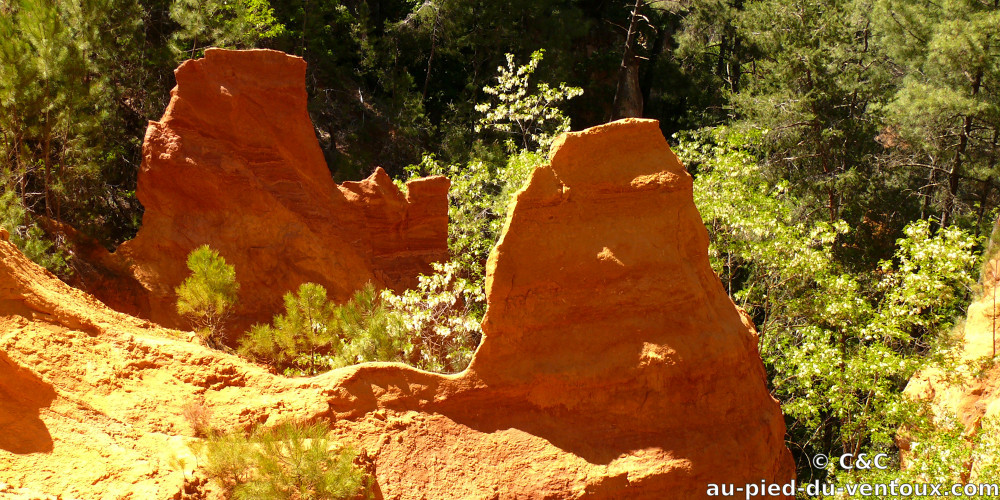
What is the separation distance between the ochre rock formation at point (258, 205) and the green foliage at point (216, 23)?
15.4 feet

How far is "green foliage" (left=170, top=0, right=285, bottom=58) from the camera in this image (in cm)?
1859

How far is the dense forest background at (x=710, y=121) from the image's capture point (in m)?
13.9

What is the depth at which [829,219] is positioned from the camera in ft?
74.6

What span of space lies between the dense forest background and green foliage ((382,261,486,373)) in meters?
3.07

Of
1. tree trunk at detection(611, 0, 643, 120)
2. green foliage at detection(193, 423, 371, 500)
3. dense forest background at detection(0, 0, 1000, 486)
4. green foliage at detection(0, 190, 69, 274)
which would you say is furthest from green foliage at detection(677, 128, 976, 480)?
green foliage at detection(0, 190, 69, 274)

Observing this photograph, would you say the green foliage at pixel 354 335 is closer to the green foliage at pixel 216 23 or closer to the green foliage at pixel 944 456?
the green foliage at pixel 944 456

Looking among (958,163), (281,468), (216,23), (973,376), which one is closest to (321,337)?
(281,468)

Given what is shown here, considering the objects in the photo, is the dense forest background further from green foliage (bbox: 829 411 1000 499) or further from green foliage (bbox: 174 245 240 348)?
green foliage (bbox: 174 245 240 348)

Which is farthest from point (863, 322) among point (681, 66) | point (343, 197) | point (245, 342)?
point (681, 66)

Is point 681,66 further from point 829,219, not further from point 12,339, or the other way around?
point 12,339

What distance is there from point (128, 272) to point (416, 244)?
17.5 ft

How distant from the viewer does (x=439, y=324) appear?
14062 millimetres

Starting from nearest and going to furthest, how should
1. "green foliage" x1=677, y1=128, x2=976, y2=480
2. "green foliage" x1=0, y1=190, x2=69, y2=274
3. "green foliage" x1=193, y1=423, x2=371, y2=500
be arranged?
"green foliage" x1=193, y1=423, x2=371, y2=500 → "green foliage" x1=0, y1=190, x2=69, y2=274 → "green foliage" x1=677, y1=128, x2=976, y2=480

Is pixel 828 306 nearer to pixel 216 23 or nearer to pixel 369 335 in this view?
pixel 369 335
